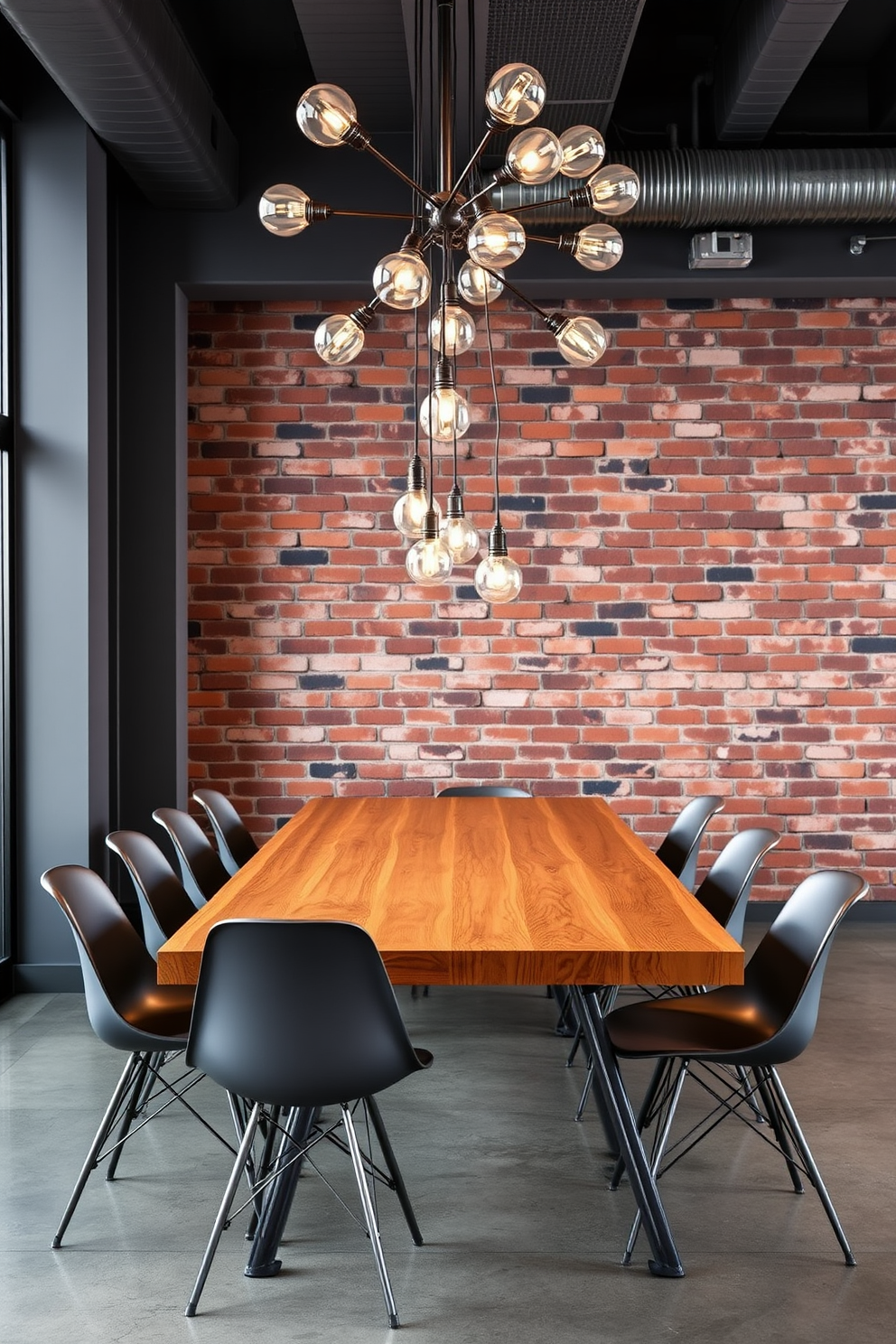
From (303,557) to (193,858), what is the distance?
2.61 meters

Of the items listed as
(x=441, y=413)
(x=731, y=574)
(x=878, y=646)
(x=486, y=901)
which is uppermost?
(x=441, y=413)

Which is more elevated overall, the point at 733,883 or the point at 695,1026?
the point at 733,883

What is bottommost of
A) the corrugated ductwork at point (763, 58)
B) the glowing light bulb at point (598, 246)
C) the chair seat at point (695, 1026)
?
the chair seat at point (695, 1026)

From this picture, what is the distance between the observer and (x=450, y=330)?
3.32 meters

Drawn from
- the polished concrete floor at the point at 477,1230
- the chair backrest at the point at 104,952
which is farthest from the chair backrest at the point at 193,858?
the polished concrete floor at the point at 477,1230

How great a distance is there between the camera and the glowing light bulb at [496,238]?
2803 mm

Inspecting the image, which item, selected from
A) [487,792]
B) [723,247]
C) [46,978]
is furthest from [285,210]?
[46,978]

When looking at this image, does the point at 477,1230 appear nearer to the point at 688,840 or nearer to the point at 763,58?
the point at 688,840

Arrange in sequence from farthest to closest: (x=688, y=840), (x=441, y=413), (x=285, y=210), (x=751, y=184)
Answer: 1. (x=751, y=184)
2. (x=688, y=840)
3. (x=441, y=413)
4. (x=285, y=210)

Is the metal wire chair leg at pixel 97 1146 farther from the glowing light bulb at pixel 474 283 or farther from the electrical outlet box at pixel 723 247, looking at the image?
the electrical outlet box at pixel 723 247

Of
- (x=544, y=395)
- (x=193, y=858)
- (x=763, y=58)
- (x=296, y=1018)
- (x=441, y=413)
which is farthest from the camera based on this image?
(x=544, y=395)

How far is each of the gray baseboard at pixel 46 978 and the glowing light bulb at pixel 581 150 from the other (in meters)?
3.62

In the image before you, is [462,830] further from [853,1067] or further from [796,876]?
[796,876]

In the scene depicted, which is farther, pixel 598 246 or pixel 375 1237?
pixel 598 246
